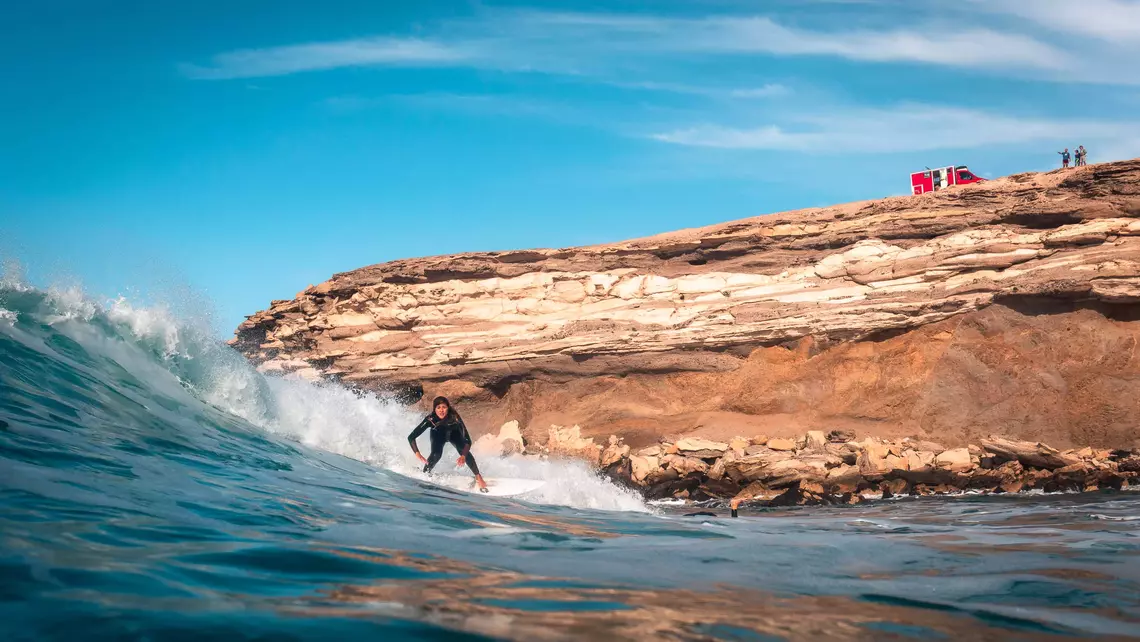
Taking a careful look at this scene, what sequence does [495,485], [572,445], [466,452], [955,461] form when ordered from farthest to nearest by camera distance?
[572,445] < [955,461] < [495,485] < [466,452]

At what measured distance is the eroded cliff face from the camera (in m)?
13.9

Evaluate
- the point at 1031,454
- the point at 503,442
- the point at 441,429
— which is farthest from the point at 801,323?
→ the point at 441,429

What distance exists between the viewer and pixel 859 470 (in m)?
13.1

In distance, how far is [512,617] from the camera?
2760mm

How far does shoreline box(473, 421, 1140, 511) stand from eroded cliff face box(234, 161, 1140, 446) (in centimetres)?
88

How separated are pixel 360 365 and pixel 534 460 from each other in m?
5.33

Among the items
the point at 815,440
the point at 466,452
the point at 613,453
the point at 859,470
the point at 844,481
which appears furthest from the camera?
the point at 613,453

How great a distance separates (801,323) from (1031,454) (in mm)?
4518

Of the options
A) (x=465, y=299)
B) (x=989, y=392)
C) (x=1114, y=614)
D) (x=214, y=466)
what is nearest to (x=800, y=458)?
(x=989, y=392)

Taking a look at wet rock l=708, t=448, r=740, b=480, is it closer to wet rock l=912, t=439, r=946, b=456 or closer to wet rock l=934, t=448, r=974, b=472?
wet rock l=912, t=439, r=946, b=456

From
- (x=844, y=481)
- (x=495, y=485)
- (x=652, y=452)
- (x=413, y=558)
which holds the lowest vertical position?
(x=844, y=481)

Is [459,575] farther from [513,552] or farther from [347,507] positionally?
[347,507]

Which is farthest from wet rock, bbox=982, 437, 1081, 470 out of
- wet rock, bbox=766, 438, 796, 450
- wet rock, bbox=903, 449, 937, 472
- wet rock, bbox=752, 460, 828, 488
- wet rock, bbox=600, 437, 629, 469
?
wet rock, bbox=600, 437, 629, 469

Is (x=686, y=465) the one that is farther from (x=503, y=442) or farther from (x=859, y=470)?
(x=503, y=442)
